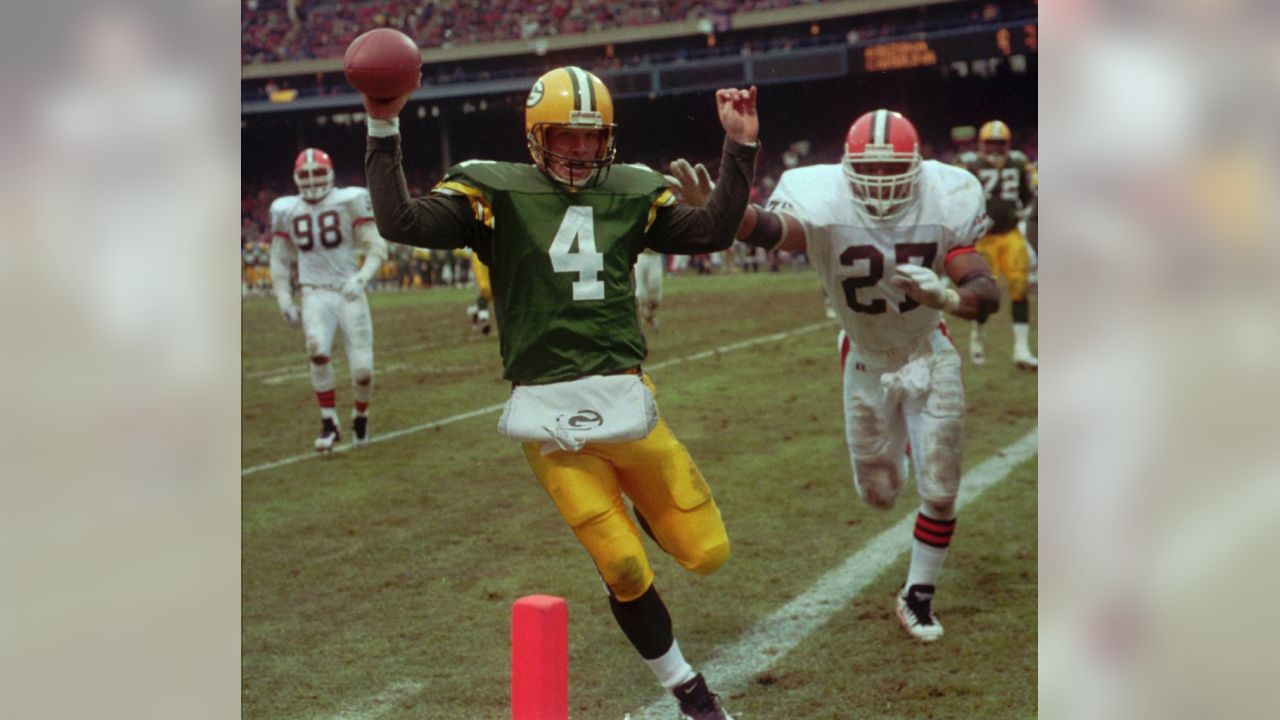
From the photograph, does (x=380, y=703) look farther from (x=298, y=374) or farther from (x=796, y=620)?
(x=298, y=374)

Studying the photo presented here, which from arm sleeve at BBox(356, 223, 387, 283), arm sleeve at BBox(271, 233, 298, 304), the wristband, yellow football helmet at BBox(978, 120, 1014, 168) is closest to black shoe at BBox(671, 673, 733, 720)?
the wristband

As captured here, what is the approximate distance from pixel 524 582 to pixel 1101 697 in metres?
3.02

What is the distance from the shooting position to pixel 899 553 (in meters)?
5.02

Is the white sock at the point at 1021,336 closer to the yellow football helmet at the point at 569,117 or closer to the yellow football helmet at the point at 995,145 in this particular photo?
the yellow football helmet at the point at 995,145

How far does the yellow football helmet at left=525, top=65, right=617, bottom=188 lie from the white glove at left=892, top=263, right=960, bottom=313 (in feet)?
2.70

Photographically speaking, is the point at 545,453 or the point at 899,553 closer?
the point at 545,453

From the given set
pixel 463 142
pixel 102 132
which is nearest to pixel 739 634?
pixel 102 132

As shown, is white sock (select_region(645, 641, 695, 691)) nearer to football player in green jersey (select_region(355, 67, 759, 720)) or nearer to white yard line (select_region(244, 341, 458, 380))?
football player in green jersey (select_region(355, 67, 759, 720))

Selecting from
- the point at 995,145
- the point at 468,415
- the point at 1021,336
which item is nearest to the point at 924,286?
the point at 468,415

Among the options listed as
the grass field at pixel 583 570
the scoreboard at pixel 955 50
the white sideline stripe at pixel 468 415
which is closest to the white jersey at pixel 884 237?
the grass field at pixel 583 570

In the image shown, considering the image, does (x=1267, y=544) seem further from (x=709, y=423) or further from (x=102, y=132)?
(x=709, y=423)

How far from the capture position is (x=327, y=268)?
764cm

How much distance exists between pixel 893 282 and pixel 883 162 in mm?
362

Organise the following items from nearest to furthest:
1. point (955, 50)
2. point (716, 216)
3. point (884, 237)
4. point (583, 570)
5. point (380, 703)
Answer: point (716, 216) < point (380, 703) < point (884, 237) < point (583, 570) < point (955, 50)
